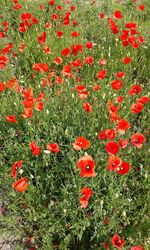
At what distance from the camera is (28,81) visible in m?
4.87

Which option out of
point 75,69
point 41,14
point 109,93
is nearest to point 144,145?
point 109,93

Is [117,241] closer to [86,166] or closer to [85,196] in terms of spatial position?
[85,196]

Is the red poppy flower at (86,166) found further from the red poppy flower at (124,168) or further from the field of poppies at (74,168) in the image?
the red poppy flower at (124,168)

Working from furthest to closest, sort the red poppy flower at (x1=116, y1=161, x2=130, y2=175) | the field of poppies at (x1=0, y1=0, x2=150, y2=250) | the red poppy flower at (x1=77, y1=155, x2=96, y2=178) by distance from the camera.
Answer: the field of poppies at (x1=0, y1=0, x2=150, y2=250) → the red poppy flower at (x1=116, y1=161, x2=130, y2=175) → the red poppy flower at (x1=77, y1=155, x2=96, y2=178)

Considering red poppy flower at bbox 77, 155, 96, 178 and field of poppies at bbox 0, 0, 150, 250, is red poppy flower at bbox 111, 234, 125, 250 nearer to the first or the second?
field of poppies at bbox 0, 0, 150, 250

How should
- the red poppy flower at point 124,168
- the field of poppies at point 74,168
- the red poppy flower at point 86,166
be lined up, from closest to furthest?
the red poppy flower at point 86,166, the red poppy flower at point 124,168, the field of poppies at point 74,168

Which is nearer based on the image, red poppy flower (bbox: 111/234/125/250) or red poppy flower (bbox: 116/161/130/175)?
red poppy flower (bbox: 111/234/125/250)

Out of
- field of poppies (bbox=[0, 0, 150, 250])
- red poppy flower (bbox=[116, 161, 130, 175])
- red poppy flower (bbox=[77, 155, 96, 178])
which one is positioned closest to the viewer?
red poppy flower (bbox=[77, 155, 96, 178])

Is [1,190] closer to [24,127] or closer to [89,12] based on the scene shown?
[24,127]

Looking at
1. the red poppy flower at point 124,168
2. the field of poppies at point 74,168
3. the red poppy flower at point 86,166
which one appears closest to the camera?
the red poppy flower at point 86,166

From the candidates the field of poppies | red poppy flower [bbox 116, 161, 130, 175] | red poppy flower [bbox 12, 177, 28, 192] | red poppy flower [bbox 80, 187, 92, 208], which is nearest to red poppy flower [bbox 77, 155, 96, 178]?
the field of poppies

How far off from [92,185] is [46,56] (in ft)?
8.25

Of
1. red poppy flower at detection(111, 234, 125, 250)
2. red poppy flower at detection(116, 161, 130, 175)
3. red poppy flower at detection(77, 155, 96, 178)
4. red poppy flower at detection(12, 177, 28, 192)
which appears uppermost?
red poppy flower at detection(77, 155, 96, 178)

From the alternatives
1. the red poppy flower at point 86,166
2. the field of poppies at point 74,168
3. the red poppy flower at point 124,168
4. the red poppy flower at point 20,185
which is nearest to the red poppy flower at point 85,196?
the field of poppies at point 74,168
